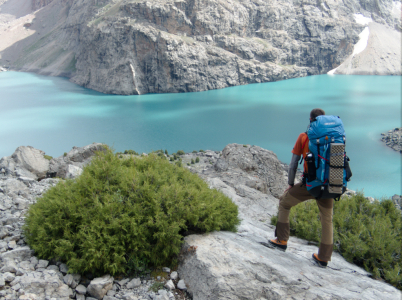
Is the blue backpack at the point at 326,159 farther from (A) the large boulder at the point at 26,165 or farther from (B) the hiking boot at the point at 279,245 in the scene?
(A) the large boulder at the point at 26,165

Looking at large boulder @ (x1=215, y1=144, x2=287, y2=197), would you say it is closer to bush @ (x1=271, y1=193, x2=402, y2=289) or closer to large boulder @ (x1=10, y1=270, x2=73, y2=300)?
bush @ (x1=271, y1=193, x2=402, y2=289)

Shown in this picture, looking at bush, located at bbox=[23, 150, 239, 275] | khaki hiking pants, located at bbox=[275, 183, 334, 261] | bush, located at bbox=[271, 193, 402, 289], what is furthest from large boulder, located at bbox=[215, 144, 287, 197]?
bush, located at bbox=[23, 150, 239, 275]

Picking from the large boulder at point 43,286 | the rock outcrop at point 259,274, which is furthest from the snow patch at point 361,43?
the large boulder at point 43,286

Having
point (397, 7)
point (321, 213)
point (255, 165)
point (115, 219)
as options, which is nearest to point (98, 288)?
point (115, 219)

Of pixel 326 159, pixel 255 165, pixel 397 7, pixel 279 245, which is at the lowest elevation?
pixel 255 165

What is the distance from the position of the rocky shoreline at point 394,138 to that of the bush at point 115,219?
→ 99.7ft

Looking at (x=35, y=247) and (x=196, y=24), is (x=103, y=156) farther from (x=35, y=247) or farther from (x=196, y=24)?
(x=196, y=24)

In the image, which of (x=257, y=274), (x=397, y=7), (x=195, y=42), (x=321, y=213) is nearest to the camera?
(x=257, y=274)

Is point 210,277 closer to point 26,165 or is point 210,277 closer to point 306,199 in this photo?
point 306,199

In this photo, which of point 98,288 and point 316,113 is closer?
point 98,288

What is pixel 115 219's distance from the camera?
353 centimetres

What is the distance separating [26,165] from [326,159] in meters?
9.45

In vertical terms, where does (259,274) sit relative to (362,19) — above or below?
below

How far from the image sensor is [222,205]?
4.64 metres
